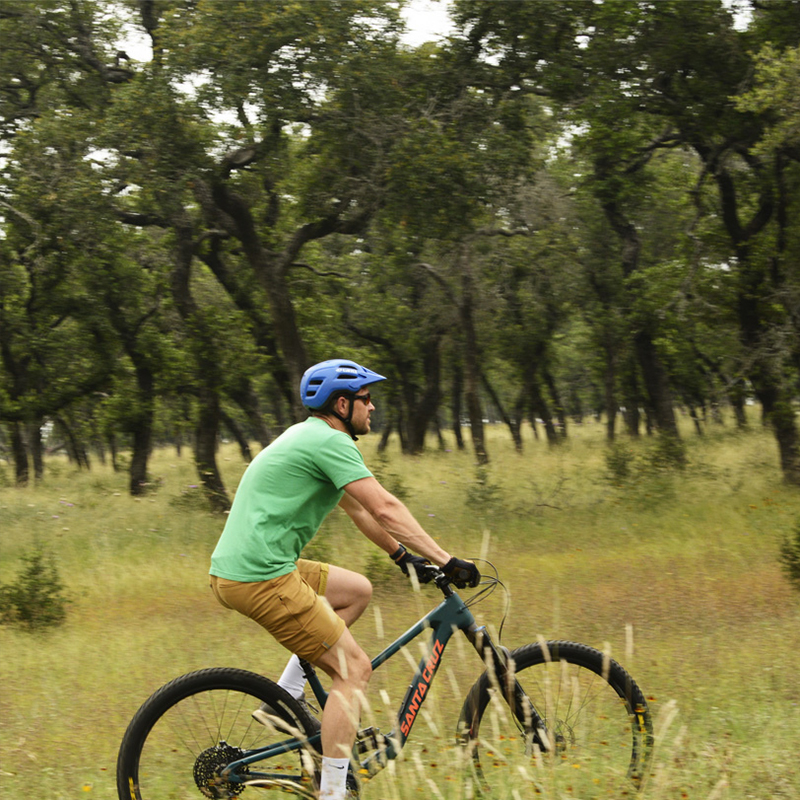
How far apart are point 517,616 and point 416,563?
4580mm

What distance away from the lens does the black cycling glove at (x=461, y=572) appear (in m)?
3.61

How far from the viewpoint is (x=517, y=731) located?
13.1 ft

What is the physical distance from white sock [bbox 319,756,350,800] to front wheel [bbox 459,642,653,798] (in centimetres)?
56

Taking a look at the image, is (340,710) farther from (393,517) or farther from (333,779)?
(393,517)

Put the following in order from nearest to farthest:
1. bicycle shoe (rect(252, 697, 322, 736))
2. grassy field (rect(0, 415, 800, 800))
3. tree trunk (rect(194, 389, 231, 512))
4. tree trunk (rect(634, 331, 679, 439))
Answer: bicycle shoe (rect(252, 697, 322, 736))
grassy field (rect(0, 415, 800, 800))
tree trunk (rect(194, 389, 231, 512))
tree trunk (rect(634, 331, 679, 439))

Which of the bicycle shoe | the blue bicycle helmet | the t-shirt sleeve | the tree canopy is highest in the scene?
the tree canopy

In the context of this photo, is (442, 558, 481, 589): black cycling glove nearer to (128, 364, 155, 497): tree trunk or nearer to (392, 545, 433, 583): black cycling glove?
(392, 545, 433, 583): black cycling glove

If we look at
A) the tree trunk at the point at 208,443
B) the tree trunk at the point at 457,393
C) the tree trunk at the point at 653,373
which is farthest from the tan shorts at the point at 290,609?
the tree trunk at the point at 457,393

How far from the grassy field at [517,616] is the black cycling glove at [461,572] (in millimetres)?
188

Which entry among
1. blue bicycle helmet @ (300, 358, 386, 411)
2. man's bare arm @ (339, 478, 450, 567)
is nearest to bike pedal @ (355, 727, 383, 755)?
man's bare arm @ (339, 478, 450, 567)

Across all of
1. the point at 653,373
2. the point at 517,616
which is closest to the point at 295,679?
the point at 517,616

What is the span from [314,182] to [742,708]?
10238 mm

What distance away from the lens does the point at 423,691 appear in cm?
387

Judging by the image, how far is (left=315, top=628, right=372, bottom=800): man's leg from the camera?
3.59 metres
